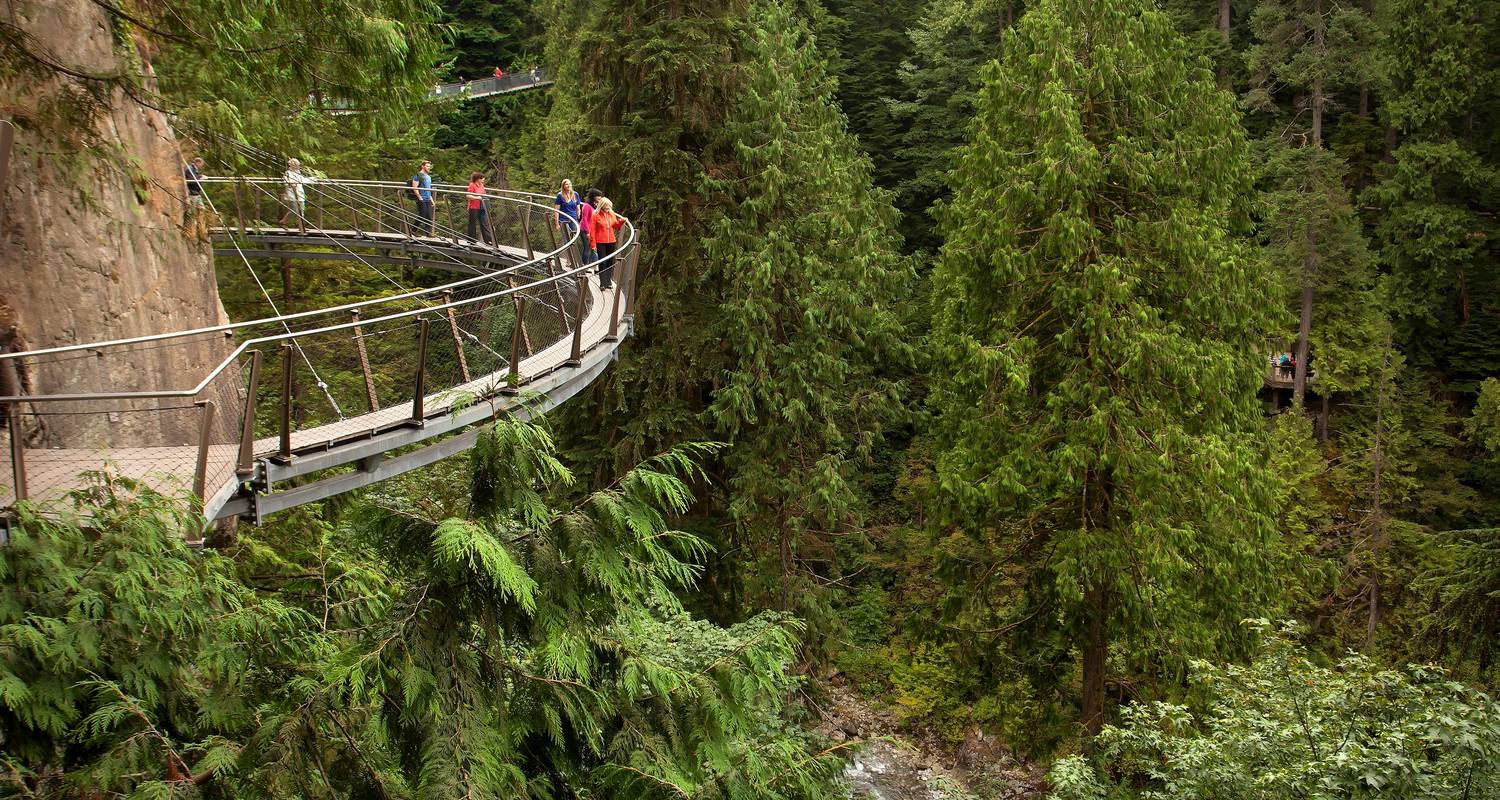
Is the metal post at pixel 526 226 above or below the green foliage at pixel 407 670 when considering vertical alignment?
above

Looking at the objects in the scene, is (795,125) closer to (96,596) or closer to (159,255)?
(159,255)

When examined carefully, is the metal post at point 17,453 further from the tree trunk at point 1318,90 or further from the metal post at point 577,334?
the tree trunk at point 1318,90

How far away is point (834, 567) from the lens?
65.0ft

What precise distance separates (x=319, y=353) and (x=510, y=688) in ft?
10.9

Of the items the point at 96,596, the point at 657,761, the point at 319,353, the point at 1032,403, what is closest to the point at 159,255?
the point at 319,353

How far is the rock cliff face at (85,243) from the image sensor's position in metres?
5.87

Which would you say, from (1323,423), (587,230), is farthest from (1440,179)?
(587,230)

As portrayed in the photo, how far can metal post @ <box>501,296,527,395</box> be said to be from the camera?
8969 millimetres

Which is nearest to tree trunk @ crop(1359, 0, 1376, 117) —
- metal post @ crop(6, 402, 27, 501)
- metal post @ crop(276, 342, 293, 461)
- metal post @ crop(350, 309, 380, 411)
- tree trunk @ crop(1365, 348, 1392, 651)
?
tree trunk @ crop(1365, 348, 1392, 651)

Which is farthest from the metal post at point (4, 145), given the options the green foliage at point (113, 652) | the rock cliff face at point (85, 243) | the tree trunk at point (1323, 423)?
the tree trunk at point (1323, 423)

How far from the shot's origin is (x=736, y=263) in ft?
52.9

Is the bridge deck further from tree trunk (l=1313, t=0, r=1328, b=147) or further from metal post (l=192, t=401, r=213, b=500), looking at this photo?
tree trunk (l=1313, t=0, r=1328, b=147)

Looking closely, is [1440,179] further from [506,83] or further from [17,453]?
[17,453]

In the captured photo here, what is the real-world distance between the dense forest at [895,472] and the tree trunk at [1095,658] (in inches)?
3.7
